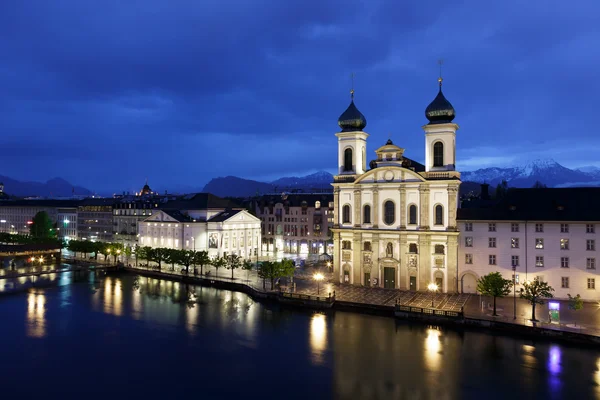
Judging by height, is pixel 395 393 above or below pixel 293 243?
below

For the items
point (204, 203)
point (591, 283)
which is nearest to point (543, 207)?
point (591, 283)

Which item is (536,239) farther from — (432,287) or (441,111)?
(441,111)

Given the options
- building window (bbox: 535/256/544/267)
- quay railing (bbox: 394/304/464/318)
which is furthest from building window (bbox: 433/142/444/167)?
quay railing (bbox: 394/304/464/318)

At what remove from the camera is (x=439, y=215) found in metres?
56.1

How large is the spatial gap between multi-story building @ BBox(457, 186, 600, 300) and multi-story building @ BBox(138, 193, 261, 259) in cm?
4433

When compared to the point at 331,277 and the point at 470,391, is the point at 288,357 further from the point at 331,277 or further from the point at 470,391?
the point at 331,277

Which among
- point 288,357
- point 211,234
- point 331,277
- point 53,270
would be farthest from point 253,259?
point 288,357

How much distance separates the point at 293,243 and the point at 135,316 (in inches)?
2200

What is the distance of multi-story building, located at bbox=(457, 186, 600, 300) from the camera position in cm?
4975

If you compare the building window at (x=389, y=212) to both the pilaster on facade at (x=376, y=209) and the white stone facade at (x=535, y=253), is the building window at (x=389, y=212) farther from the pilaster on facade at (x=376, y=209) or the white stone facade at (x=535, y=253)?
the white stone facade at (x=535, y=253)

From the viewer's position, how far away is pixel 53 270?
77.4m

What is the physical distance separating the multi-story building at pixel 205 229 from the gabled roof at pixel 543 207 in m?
45.6

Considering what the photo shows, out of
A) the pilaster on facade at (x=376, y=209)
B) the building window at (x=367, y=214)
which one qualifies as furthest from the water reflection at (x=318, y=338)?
the building window at (x=367, y=214)

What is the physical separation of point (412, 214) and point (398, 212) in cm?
176
